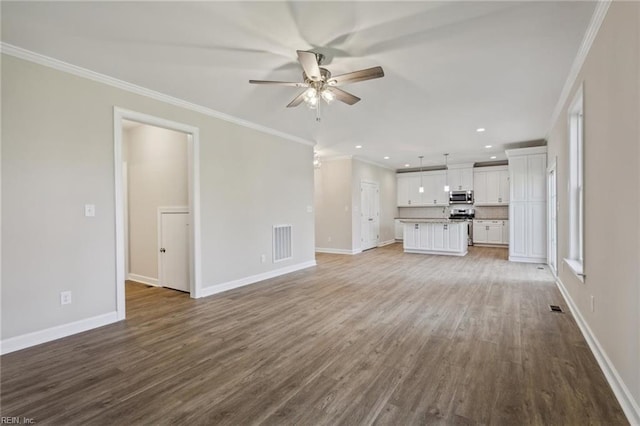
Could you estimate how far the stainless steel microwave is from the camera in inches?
387

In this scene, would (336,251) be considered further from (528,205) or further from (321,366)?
(321,366)

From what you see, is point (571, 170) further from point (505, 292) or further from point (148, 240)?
point (148, 240)

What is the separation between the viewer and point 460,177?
9.97m

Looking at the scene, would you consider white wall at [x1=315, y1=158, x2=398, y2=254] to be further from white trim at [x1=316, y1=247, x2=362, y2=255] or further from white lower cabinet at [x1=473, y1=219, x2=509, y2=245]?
white lower cabinet at [x1=473, y1=219, x2=509, y2=245]

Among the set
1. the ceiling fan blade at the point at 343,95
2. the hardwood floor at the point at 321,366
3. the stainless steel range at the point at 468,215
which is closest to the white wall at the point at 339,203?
the stainless steel range at the point at 468,215

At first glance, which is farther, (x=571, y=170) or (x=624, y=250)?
(x=571, y=170)

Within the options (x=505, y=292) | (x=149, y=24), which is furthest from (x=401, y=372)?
(x=149, y=24)

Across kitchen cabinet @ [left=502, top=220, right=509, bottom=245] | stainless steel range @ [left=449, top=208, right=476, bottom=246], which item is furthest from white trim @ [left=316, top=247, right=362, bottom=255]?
kitchen cabinet @ [left=502, top=220, right=509, bottom=245]

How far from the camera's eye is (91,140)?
3.18 metres

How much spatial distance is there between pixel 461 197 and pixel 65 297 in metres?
10.1

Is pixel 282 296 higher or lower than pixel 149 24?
lower

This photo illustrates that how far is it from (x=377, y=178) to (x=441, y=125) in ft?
14.9

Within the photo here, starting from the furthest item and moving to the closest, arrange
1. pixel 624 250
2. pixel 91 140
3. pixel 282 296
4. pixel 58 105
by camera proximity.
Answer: pixel 282 296
pixel 91 140
pixel 58 105
pixel 624 250

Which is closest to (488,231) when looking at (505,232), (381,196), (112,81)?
(505,232)
